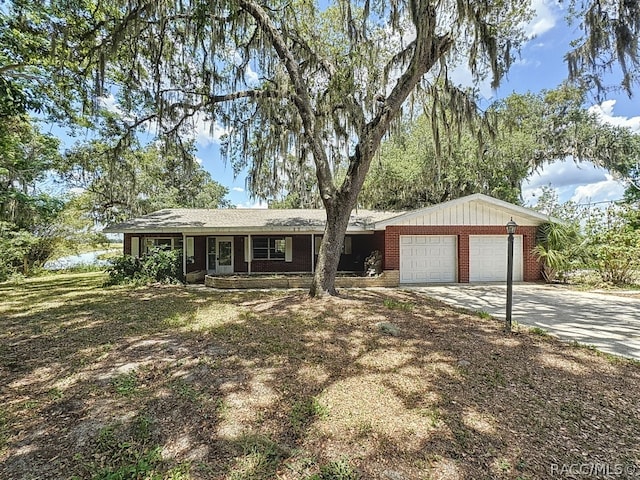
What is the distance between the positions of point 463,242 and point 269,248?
7.69 metres

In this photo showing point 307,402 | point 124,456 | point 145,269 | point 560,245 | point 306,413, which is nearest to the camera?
point 124,456

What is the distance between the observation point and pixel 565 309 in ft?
24.3

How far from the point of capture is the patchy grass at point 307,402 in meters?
2.35

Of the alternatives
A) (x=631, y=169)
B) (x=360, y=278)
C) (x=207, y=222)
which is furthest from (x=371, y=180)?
(x=631, y=169)

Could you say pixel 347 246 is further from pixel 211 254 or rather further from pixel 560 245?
pixel 560 245

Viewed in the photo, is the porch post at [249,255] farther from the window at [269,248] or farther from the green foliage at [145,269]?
the green foliage at [145,269]

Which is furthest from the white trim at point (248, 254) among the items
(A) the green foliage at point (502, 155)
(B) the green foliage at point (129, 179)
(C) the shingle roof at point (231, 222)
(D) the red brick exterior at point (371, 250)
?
(A) the green foliage at point (502, 155)

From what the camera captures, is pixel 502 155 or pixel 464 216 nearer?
pixel 464 216

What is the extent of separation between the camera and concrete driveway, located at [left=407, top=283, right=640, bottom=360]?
5223 millimetres

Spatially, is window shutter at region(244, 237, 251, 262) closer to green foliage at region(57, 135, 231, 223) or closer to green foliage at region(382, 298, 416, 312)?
green foliage at region(57, 135, 231, 223)

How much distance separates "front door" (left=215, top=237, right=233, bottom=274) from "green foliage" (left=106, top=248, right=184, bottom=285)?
248cm

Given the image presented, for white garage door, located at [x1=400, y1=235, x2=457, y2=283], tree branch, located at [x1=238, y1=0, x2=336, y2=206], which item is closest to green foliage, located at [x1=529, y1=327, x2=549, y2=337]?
tree branch, located at [x1=238, y1=0, x2=336, y2=206]

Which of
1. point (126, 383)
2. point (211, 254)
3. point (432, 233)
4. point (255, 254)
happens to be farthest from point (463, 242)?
point (126, 383)

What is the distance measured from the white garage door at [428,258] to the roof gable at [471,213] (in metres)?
0.61
